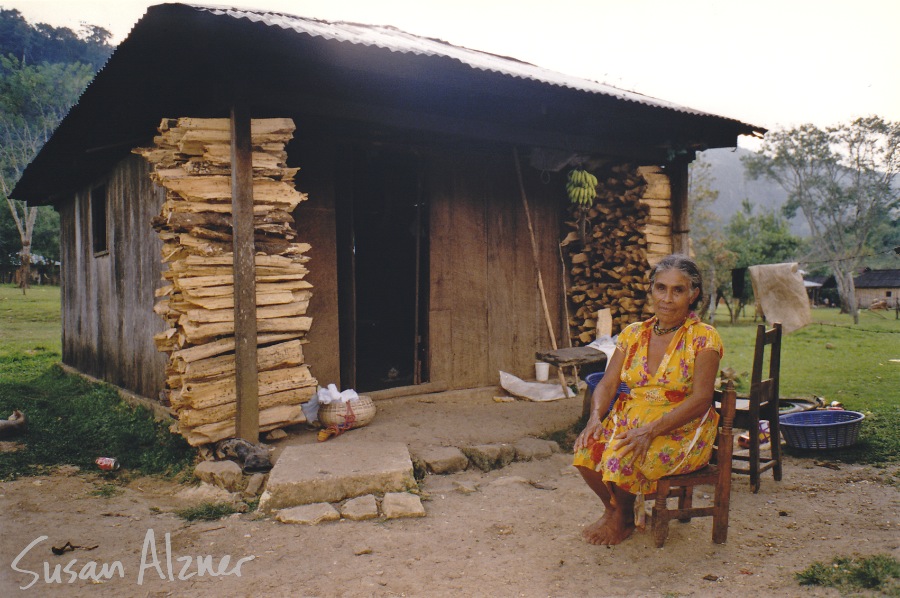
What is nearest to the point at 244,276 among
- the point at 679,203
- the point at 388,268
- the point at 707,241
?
the point at 388,268

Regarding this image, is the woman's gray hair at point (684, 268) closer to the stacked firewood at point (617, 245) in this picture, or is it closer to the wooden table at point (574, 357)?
the wooden table at point (574, 357)

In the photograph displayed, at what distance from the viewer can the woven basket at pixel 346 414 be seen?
496 centimetres

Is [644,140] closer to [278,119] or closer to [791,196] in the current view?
[278,119]

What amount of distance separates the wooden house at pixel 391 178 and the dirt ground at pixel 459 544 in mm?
2302

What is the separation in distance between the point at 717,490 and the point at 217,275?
145 inches

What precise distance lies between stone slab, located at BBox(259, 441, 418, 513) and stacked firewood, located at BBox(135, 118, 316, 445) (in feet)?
2.14

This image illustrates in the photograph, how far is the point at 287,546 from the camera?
3152 mm

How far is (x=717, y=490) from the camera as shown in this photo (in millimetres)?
2979

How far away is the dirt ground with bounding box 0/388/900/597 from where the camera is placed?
2682 millimetres

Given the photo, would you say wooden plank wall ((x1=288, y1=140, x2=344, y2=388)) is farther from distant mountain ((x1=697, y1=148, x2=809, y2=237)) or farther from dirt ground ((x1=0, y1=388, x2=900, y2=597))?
distant mountain ((x1=697, y1=148, x2=809, y2=237))

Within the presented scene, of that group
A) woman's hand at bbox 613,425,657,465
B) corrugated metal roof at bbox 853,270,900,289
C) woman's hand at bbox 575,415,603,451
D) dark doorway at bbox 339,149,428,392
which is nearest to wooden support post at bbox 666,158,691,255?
dark doorway at bbox 339,149,428,392

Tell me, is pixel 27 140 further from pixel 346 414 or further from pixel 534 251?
pixel 346 414

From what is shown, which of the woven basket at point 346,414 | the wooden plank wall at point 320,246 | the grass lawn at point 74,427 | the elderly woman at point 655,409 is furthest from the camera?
the wooden plank wall at point 320,246

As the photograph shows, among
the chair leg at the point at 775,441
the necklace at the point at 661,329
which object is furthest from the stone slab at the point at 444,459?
the chair leg at the point at 775,441
